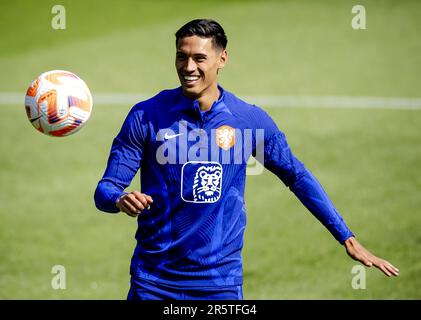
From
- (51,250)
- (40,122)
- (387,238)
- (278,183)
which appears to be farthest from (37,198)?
(40,122)

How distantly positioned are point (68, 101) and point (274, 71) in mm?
17094

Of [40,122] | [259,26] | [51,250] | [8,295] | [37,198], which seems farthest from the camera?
[259,26]

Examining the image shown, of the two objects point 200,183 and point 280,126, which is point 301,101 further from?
point 200,183

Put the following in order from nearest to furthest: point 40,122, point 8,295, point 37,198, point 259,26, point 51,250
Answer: point 40,122, point 8,295, point 51,250, point 37,198, point 259,26

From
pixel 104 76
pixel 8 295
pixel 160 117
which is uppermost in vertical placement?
pixel 104 76

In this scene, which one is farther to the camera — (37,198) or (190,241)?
(37,198)

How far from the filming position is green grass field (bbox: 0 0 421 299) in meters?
13.4

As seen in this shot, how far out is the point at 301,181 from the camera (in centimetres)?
749

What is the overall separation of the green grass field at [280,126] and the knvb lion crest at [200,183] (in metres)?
5.26

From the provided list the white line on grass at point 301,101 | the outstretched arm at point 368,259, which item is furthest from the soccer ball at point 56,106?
the white line on grass at point 301,101

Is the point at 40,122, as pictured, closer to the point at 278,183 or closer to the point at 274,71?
the point at 278,183

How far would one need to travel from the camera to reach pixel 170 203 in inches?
281

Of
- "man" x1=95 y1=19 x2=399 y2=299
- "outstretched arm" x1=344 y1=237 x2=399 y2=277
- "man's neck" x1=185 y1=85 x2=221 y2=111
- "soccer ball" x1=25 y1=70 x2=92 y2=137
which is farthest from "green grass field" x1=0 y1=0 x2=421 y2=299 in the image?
"man's neck" x1=185 y1=85 x2=221 y2=111

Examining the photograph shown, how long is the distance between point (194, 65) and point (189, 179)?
3.18ft
